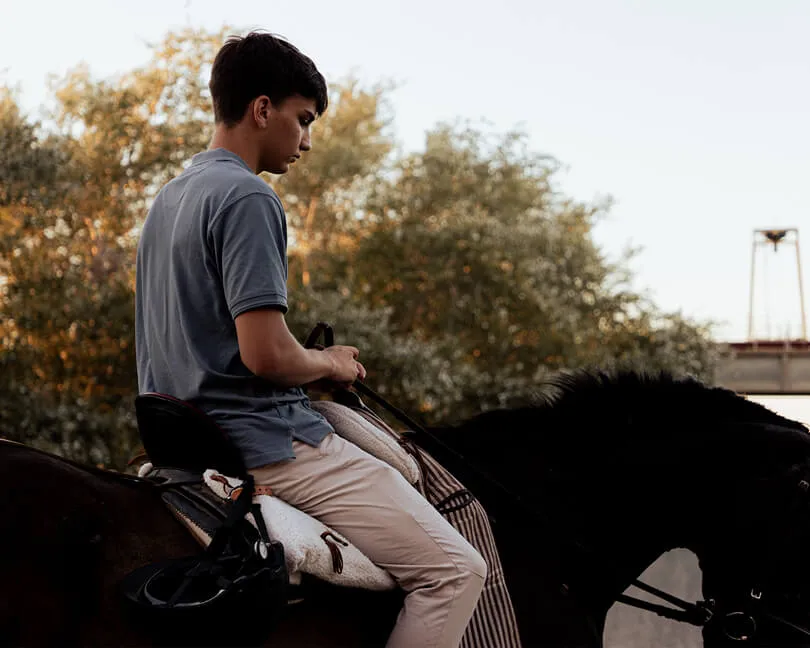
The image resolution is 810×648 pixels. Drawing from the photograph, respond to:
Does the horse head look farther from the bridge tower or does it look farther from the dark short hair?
the bridge tower

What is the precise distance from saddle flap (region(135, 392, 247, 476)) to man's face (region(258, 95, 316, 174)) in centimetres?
74

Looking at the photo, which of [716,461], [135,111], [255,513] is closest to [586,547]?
[716,461]

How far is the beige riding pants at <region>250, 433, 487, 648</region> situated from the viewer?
2.65 m

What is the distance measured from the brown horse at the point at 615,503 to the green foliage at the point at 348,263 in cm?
1024

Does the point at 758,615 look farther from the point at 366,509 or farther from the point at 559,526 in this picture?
the point at 366,509

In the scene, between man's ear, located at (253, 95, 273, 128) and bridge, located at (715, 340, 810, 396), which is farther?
bridge, located at (715, 340, 810, 396)

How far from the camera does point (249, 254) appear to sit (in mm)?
2488

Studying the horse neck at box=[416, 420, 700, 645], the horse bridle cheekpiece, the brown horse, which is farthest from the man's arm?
the horse bridle cheekpiece

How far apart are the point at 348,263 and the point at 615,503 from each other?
51.6ft

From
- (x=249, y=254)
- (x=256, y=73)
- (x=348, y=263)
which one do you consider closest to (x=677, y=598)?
(x=249, y=254)

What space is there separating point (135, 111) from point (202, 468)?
16401 mm

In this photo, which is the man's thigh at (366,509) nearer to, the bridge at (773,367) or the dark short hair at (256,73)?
the dark short hair at (256,73)

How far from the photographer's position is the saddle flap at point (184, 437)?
2590mm

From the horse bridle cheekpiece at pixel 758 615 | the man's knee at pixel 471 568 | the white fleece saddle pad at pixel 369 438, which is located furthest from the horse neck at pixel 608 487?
the man's knee at pixel 471 568
